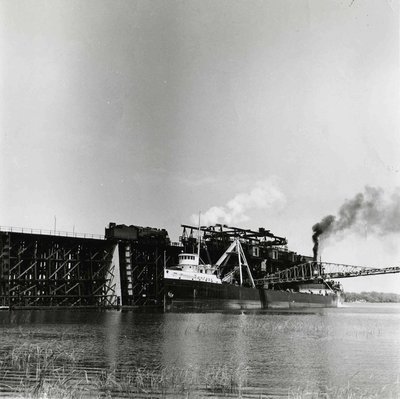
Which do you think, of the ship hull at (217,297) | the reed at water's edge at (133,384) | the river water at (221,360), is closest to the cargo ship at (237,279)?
the ship hull at (217,297)

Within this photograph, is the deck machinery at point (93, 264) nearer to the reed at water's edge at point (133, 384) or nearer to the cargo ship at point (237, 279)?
the cargo ship at point (237, 279)

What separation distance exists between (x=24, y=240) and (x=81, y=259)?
8949 millimetres

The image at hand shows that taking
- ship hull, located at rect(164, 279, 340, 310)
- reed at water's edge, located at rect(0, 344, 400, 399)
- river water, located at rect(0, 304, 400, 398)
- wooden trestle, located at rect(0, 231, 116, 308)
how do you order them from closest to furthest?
reed at water's edge, located at rect(0, 344, 400, 399) < river water, located at rect(0, 304, 400, 398) < wooden trestle, located at rect(0, 231, 116, 308) < ship hull, located at rect(164, 279, 340, 310)

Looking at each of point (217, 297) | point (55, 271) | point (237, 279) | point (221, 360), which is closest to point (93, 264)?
point (55, 271)

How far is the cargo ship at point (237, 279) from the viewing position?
71000 mm

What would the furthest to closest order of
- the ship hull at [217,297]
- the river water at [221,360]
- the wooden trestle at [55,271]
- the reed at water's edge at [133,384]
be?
the ship hull at [217,297] → the wooden trestle at [55,271] → the river water at [221,360] → the reed at water's edge at [133,384]

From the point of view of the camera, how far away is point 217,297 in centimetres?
7431

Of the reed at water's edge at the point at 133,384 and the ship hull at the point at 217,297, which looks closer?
the reed at water's edge at the point at 133,384

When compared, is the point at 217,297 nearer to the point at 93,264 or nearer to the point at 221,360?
the point at 93,264

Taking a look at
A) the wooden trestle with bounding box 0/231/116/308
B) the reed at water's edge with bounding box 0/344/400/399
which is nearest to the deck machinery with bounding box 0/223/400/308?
the wooden trestle with bounding box 0/231/116/308

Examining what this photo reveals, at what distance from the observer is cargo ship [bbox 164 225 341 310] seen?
71000 mm

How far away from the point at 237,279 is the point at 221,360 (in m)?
71.7

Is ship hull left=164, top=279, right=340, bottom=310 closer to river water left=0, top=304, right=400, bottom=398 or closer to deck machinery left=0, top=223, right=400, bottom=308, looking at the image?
deck machinery left=0, top=223, right=400, bottom=308

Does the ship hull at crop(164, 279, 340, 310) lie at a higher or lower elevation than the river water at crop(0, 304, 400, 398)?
higher
